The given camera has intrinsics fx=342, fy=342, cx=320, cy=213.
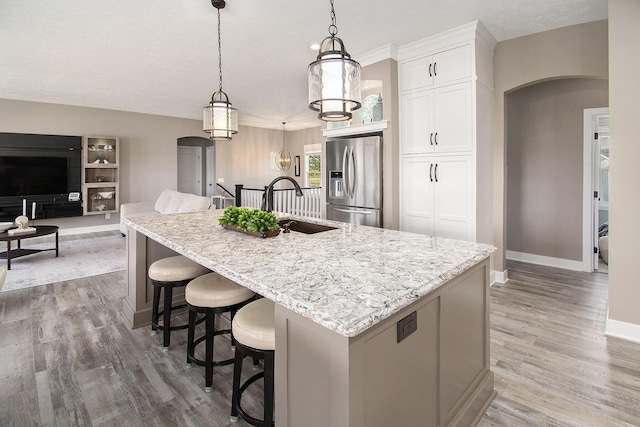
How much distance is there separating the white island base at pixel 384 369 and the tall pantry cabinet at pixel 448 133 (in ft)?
7.03

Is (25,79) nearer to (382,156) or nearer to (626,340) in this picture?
(382,156)

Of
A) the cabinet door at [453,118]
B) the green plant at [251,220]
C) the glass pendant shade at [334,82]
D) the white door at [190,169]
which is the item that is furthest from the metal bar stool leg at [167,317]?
the white door at [190,169]

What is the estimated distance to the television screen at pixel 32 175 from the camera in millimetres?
6250

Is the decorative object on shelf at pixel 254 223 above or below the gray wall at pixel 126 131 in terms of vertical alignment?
below

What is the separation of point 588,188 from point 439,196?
1952mm

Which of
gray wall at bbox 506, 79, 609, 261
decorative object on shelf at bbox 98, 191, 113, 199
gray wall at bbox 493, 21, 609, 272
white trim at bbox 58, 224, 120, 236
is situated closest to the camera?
gray wall at bbox 493, 21, 609, 272

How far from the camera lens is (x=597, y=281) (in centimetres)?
384

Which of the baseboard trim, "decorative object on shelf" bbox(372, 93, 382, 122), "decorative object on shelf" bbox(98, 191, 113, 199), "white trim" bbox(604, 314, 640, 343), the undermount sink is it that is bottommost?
"white trim" bbox(604, 314, 640, 343)

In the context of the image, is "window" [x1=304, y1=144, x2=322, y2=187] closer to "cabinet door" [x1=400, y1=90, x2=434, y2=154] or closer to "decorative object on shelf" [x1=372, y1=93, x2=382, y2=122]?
"decorative object on shelf" [x1=372, y1=93, x2=382, y2=122]

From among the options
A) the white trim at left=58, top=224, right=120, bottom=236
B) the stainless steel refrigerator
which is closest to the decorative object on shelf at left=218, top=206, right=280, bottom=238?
the stainless steel refrigerator

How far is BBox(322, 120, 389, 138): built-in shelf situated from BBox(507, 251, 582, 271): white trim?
2.68 meters

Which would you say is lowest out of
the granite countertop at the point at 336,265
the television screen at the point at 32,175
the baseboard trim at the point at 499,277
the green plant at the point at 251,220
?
the baseboard trim at the point at 499,277

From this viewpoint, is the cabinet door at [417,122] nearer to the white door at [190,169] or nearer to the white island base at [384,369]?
the white island base at [384,369]

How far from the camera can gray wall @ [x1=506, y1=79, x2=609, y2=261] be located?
419cm
